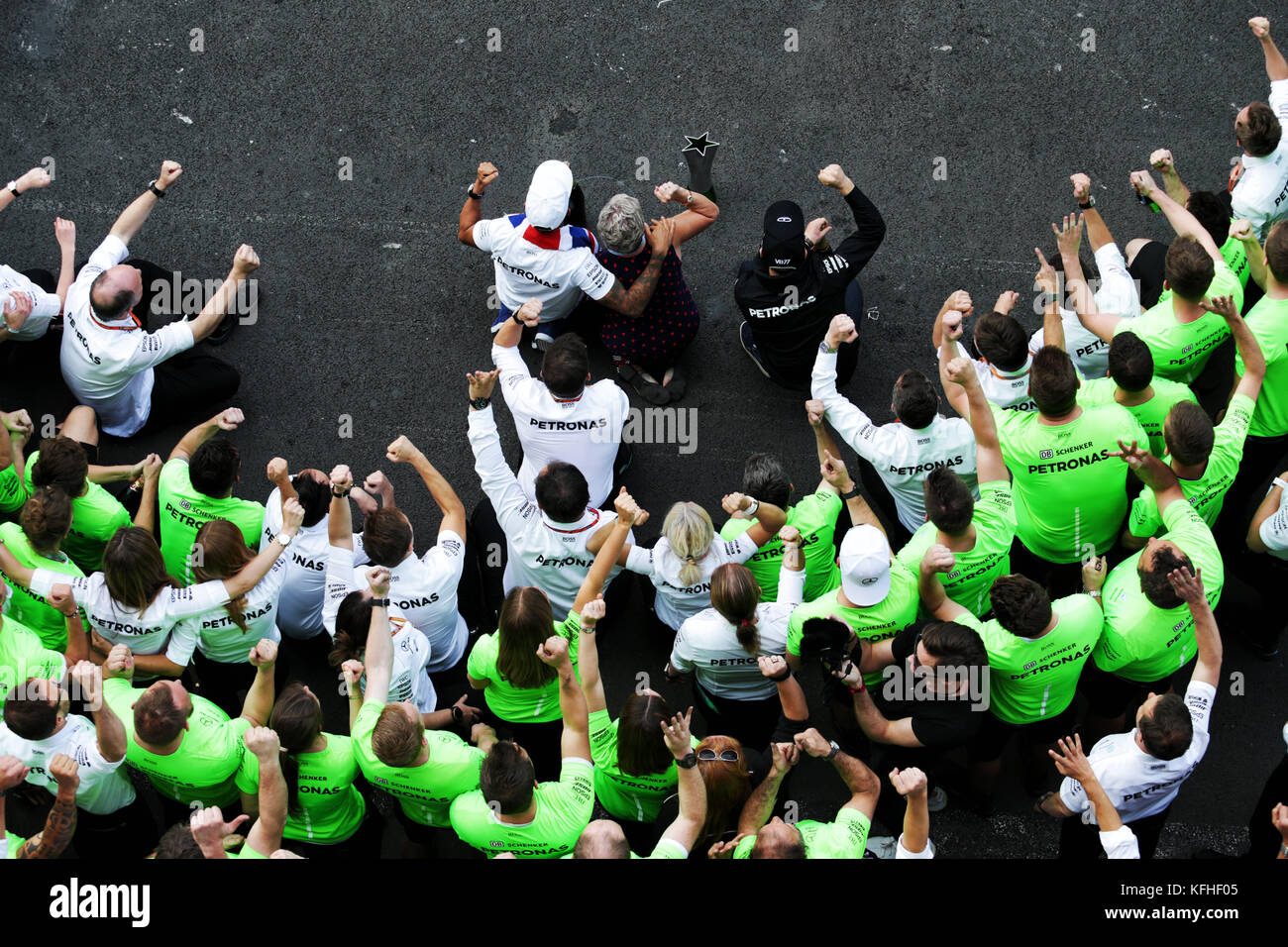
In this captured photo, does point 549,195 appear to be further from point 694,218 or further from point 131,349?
point 131,349

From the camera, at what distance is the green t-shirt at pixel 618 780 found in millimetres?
5289

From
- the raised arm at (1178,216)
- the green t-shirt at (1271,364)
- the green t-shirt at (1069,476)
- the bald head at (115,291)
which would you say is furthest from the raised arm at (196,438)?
the green t-shirt at (1271,364)

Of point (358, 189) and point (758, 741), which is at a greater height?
point (358, 189)

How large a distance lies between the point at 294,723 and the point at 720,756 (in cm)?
168

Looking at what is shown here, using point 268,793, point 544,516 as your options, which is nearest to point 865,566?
point 544,516

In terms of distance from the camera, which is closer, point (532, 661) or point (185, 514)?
point (532, 661)

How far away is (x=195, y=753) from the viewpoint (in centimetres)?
527

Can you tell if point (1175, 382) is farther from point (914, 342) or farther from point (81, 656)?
point (81, 656)

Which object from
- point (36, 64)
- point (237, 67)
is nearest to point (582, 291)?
point (237, 67)

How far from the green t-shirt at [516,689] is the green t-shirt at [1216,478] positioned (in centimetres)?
277

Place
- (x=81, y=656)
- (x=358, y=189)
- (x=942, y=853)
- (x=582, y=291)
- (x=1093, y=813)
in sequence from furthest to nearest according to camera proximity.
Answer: (x=358, y=189) < (x=582, y=291) < (x=942, y=853) < (x=81, y=656) < (x=1093, y=813)

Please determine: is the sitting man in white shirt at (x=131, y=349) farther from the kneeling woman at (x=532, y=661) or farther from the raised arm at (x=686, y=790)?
the raised arm at (x=686, y=790)

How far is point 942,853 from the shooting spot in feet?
20.3

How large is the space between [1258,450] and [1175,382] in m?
0.79
